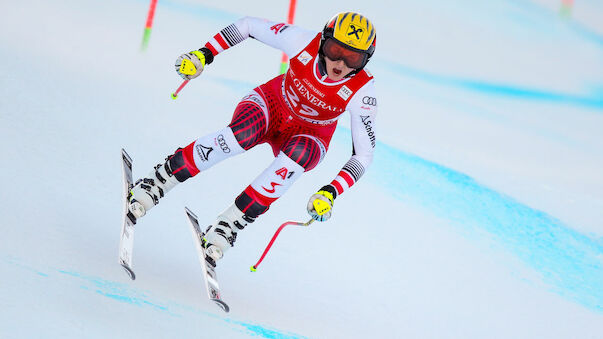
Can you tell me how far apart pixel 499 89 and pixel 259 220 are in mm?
8881

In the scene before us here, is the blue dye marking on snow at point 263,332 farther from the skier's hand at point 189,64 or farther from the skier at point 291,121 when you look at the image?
the skier's hand at point 189,64

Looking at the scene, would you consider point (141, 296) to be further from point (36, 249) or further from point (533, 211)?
point (533, 211)

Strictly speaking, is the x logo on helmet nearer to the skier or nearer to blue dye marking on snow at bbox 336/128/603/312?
the skier

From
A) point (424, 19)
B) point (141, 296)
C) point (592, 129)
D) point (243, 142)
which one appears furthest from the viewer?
point (424, 19)

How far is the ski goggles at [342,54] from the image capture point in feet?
15.3

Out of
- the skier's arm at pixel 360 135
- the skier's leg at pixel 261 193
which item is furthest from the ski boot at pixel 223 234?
the skier's arm at pixel 360 135

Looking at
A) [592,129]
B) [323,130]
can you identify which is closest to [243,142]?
[323,130]

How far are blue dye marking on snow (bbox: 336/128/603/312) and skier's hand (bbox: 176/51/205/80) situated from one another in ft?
11.3

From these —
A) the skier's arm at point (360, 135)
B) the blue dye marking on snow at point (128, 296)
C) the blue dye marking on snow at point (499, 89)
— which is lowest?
the blue dye marking on snow at point (128, 296)

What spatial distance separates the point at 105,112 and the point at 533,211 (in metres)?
4.84

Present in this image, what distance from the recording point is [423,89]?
44.3ft

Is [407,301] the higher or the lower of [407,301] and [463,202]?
the lower

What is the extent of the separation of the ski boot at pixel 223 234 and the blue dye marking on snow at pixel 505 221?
10.7 feet

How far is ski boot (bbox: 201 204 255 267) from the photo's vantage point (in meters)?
4.81
